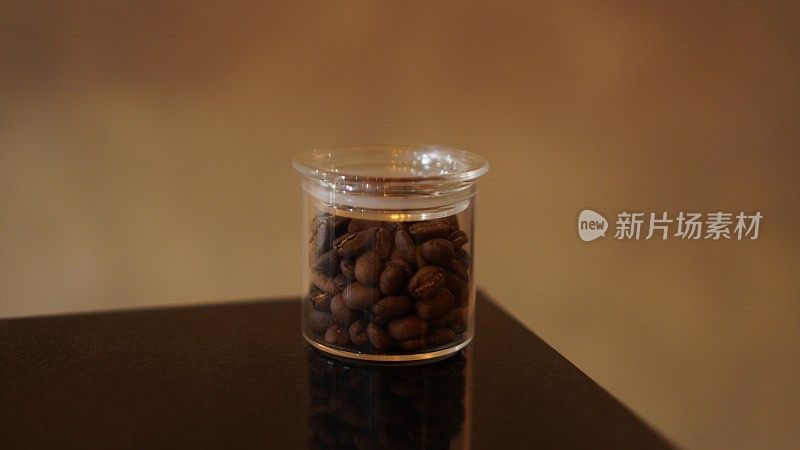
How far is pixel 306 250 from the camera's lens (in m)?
1.04

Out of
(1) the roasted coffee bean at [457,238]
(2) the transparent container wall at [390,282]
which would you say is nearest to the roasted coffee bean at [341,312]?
(2) the transparent container wall at [390,282]

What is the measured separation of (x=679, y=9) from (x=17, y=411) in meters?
1.54

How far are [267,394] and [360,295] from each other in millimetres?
134

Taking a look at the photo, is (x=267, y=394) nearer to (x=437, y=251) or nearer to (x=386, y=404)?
(x=386, y=404)

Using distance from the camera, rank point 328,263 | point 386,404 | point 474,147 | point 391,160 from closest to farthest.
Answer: point 386,404, point 328,263, point 391,160, point 474,147

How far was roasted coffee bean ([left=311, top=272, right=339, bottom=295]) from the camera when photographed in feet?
3.19

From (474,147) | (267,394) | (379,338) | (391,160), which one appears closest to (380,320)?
(379,338)

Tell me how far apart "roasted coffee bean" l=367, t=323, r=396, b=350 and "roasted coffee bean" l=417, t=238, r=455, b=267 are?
9 centimetres

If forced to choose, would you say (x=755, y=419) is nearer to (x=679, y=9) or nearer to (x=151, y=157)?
(x=679, y=9)

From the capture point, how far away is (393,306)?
0.94m

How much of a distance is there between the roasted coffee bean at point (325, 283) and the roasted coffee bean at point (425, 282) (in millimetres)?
82

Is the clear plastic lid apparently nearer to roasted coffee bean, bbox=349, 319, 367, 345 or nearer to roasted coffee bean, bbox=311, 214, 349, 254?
roasted coffee bean, bbox=311, 214, 349, 254

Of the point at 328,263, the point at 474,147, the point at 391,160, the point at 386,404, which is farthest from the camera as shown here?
the point at 474,147

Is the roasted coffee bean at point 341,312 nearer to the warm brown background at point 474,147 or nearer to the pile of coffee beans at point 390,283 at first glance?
the pile of coffee beans at point 390,283
